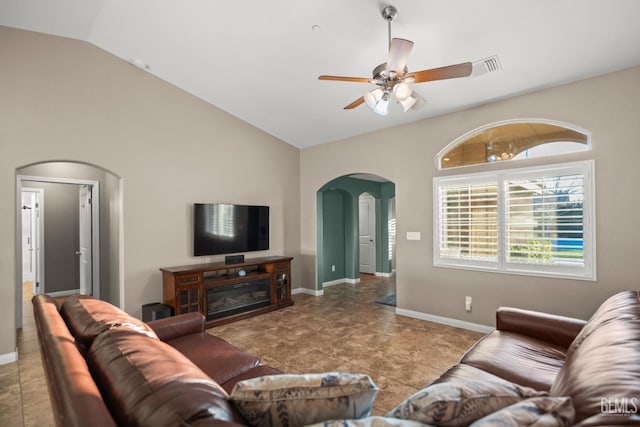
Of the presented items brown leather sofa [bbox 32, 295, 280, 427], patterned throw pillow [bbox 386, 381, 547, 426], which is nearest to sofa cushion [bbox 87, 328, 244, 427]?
brown leather sofa [bbox 32, 295, 280, 427]

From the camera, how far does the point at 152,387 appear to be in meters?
0.97

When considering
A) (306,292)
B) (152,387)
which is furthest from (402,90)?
(306,292)

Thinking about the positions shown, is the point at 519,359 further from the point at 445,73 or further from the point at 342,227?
the point at 342,227

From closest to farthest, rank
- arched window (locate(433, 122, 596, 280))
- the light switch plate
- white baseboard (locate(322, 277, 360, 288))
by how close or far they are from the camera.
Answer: arched window (locate(433, 122, 596, 280)), the light switch plate, white baseboard (locate(322, 277, 360, 288))

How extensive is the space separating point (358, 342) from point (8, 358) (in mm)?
3670

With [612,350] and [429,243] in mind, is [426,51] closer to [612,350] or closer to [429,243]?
[429,243]

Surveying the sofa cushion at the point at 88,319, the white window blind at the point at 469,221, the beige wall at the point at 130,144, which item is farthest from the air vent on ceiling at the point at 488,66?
the beige wall at the point at 130,144

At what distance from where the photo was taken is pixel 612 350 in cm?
125

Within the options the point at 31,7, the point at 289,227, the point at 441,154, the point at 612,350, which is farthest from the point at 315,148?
the point at 612,350

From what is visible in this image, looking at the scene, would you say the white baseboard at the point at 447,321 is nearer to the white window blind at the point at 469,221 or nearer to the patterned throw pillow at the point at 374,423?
the white window blind at the point at 469,221

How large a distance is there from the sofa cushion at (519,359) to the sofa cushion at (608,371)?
34 centimetres

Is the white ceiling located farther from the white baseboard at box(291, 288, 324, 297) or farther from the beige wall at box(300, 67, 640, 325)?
the white baseboard at box(291, 288, 324, 297)

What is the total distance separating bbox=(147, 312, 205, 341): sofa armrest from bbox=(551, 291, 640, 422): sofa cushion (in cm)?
234
